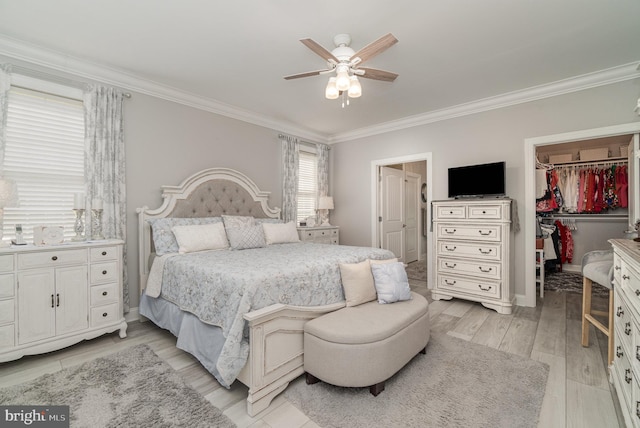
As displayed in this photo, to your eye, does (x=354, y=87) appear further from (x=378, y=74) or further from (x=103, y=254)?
(x=103, y=254)

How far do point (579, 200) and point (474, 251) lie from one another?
3210 millimetres

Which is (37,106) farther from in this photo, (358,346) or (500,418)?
(500,418)

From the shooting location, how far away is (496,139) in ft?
12.6

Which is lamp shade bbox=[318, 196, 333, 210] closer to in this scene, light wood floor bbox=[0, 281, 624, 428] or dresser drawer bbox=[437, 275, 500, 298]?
dresser drawer bbox=[437, 275, 500, 298]

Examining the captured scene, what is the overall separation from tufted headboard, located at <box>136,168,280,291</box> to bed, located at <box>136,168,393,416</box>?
0.05ft

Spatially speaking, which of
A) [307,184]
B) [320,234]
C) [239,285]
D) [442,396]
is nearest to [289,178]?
[307,184]

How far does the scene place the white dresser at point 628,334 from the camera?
134 centimetres

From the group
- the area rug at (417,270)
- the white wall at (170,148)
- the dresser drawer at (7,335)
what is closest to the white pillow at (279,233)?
the white wall at (170,148)

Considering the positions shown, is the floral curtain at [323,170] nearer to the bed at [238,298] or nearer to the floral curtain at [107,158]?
the bed at [238,298]

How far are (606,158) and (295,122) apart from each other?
5407 mm

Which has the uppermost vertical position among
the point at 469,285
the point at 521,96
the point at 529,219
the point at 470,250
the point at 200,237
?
the point at 521,96

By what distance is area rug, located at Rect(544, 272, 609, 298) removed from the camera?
13.9 ft

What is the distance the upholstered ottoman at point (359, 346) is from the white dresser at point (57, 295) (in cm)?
197

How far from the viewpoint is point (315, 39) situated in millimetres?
2490
